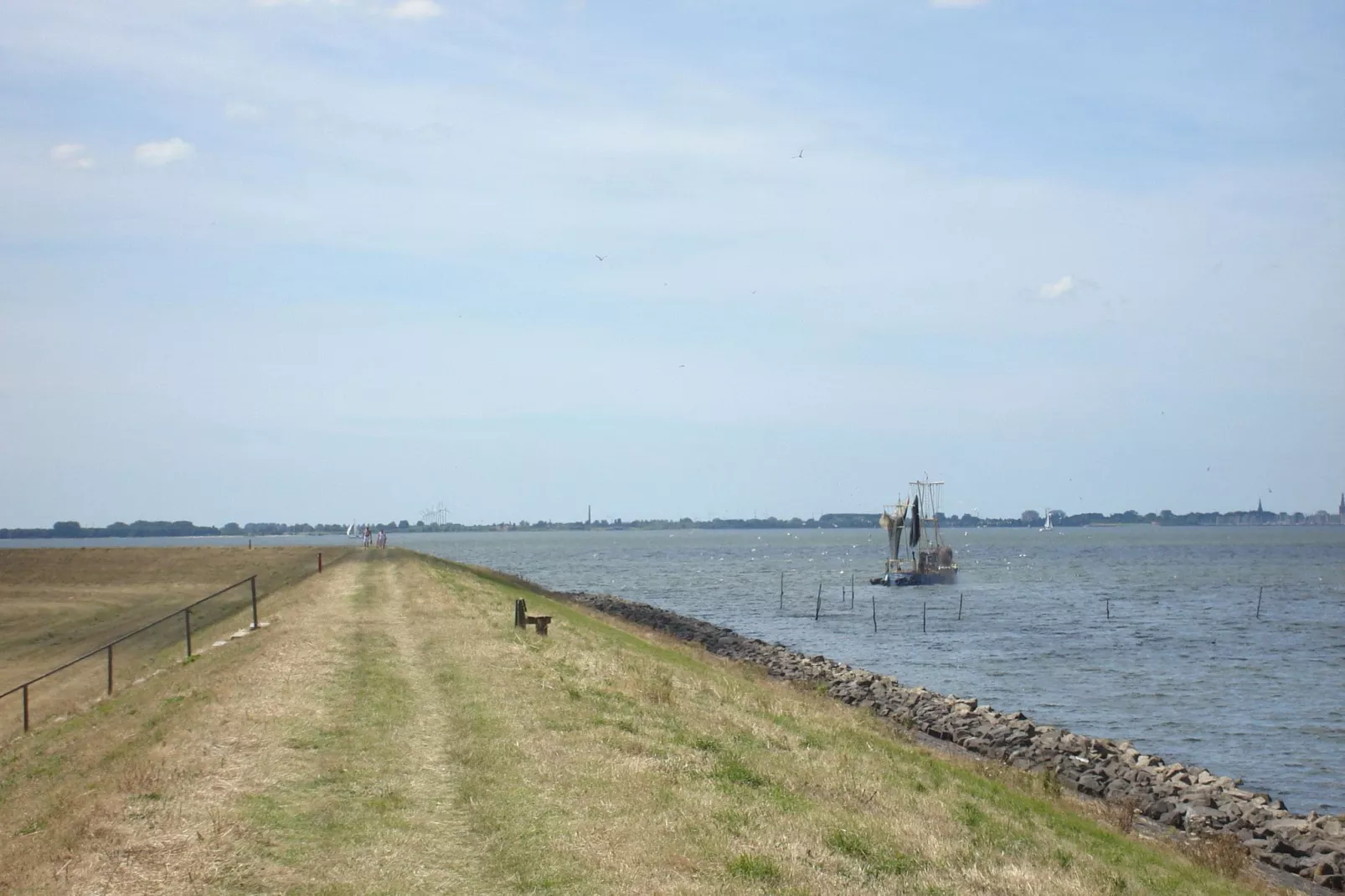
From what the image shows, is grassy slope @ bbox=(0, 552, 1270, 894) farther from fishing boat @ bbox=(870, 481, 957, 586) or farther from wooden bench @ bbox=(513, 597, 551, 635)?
fishing boat @ bbox=(870, 481, 957, 586)

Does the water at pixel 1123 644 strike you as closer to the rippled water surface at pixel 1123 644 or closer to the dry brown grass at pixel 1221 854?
the rippled water surface at pixel 1123 644

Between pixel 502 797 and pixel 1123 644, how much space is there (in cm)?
5129

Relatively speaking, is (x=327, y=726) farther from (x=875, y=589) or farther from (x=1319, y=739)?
(x=875, y=589)

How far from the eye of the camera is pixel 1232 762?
3103 cm

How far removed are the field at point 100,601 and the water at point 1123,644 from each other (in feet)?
89.3

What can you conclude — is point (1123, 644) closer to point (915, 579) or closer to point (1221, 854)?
point (1221, 854)

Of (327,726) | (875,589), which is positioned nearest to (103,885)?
(327,726)

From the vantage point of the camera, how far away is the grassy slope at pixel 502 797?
34.7 ft

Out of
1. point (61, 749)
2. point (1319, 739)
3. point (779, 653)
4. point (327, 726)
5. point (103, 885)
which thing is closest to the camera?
point (103, 885)

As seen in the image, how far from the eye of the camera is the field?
120 feet

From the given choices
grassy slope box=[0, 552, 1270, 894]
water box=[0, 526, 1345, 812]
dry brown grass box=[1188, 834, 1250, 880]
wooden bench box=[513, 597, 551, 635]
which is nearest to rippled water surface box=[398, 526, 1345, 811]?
water box=[0, 526, 1345, 812]

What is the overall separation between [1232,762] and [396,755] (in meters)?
24.9

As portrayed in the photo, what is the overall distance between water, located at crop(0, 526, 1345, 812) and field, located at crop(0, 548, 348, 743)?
27.2 metres

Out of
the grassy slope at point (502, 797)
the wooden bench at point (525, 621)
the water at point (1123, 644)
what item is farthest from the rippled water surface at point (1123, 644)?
the wooden bench at point (525, 621)
